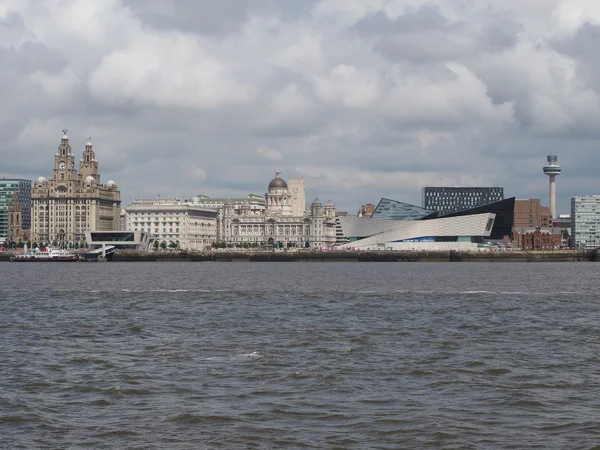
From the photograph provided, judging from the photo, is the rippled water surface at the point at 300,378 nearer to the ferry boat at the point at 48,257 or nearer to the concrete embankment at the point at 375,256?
the concrete embankment at the point at 375,256

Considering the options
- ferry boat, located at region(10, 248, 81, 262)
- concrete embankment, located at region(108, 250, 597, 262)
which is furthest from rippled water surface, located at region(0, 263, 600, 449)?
ferry boat, located at region(10, 248, 81, 262)

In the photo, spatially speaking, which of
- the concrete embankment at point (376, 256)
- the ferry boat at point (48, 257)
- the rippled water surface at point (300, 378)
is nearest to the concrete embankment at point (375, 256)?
the concrete embankment at point (376, 256)

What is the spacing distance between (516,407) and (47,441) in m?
10.5

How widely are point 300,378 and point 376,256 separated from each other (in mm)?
150853

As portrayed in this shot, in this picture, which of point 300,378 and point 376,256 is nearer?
point 300,378

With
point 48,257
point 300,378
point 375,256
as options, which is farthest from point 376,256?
point 300,378

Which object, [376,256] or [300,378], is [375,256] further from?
[300,378]

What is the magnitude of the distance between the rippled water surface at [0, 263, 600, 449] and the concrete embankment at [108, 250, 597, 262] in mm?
127670

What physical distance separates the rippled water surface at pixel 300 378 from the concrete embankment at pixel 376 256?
419 feet

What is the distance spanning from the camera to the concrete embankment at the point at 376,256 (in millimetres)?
173625

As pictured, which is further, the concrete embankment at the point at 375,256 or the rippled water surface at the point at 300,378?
the concrete embankment at the point at 375,256

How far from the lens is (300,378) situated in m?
25.8

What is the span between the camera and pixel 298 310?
4775 cm

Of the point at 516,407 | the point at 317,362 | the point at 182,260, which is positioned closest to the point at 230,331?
the point at 317,362
